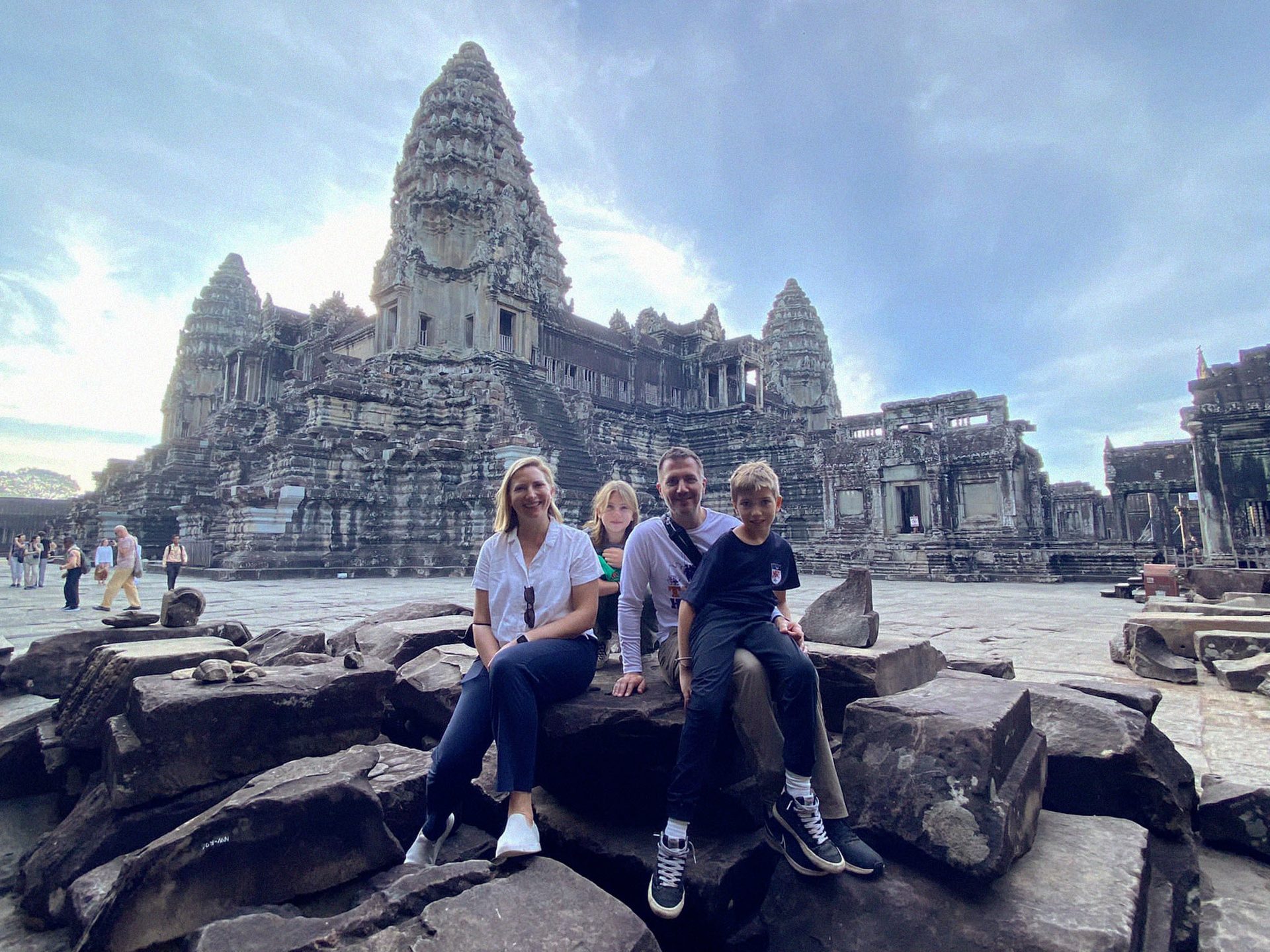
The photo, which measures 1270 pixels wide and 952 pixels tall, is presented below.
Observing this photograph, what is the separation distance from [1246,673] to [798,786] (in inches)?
191

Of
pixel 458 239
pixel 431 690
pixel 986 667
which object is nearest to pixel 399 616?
pixel 431 690

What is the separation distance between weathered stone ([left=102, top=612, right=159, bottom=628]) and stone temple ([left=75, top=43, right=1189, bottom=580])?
13989 mm

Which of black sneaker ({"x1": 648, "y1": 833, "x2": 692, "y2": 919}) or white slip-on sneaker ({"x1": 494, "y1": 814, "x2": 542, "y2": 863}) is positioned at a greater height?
white slip-on sneaker ({"x1": 494, "y1": 814, "x2": 542, "y2": 863})

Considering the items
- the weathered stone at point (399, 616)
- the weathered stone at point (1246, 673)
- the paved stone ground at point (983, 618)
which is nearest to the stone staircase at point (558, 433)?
the paved stone ground at point (983, 618)

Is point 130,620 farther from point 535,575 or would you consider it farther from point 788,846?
point 788,846

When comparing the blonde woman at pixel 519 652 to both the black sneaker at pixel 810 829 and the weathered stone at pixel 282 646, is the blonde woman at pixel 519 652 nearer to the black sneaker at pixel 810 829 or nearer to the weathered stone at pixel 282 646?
the black sneaker at pixel 810 829

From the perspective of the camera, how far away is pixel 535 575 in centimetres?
291

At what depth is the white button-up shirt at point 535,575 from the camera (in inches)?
112

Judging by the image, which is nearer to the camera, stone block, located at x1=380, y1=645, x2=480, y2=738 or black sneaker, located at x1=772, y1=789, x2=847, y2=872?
black sneaker, located at x1=772, y1=789, x2=847, y2=872

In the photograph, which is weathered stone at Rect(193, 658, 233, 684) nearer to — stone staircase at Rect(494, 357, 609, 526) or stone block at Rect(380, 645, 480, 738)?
stone block at Rect(380, 645, 480, 738)

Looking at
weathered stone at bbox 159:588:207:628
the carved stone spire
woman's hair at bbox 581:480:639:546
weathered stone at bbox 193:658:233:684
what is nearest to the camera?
weathered stone at bbox 193:658:233:684

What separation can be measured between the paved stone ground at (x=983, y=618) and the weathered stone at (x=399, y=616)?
2331 millimetres

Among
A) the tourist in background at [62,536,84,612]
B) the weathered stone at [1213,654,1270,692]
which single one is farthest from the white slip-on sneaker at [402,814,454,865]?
the tourist in background at [62,536,84,612]

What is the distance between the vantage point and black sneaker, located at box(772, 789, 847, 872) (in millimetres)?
2096
